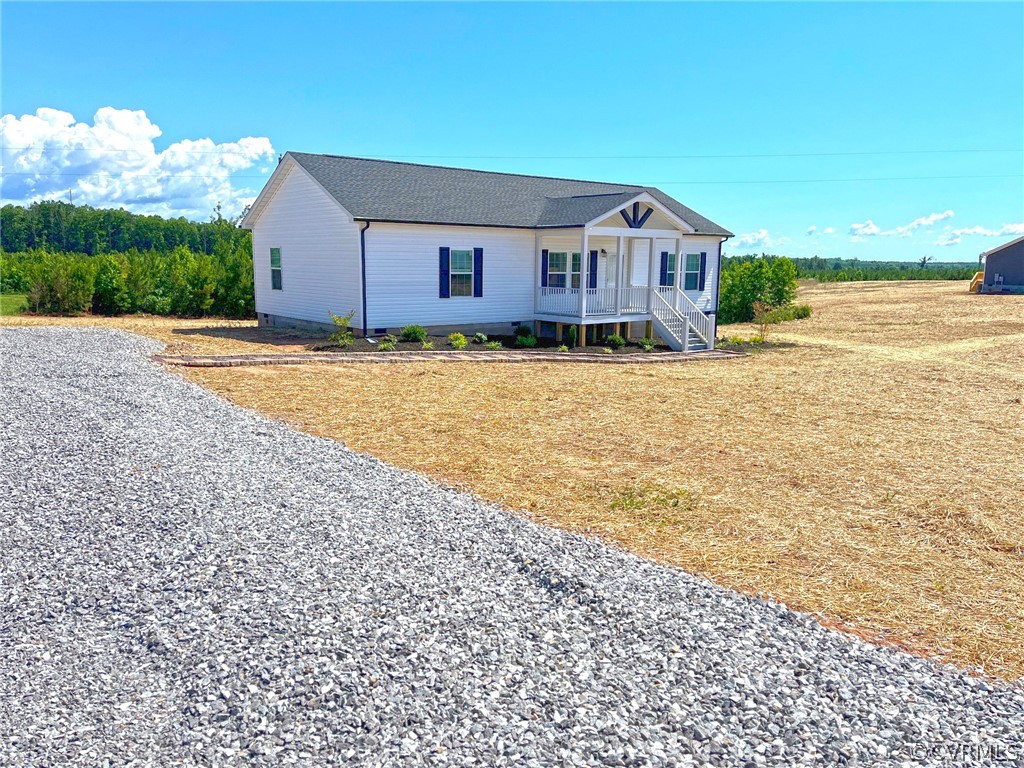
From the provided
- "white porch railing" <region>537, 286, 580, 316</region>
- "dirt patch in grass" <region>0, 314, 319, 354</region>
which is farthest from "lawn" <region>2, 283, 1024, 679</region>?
"white porch railing" <region>537, 286, 580, 316</region>

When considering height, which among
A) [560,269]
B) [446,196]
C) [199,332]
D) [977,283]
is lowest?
[199,332]

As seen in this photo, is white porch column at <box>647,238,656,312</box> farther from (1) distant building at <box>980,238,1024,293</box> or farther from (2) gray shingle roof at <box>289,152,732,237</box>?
(1) distant building at <box>980,238,1024,293</box>

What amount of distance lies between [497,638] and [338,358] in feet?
37.5

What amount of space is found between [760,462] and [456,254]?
12.0 m

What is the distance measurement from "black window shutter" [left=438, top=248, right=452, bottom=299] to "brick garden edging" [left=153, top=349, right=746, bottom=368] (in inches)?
87.0

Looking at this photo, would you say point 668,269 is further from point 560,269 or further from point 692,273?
point 560,269

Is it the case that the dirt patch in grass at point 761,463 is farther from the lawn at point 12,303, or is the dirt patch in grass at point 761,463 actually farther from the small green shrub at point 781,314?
the lawn at point 12,303

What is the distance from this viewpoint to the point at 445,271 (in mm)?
18672

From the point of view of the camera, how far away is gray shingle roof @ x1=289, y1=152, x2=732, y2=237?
18.0 metres

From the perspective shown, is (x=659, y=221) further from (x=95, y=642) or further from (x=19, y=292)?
(x=19, y=292)

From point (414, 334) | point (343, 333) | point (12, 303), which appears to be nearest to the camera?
point (343, 333)

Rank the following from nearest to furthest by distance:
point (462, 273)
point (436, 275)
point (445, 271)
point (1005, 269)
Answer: point (436, 275)
point (445, 271)
point (462, 273)
point (1005, 269)

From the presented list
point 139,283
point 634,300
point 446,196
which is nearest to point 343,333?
point 446,196

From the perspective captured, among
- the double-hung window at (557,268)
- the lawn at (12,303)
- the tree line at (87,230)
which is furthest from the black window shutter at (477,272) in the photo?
the tree line at (87,230)
